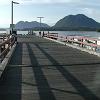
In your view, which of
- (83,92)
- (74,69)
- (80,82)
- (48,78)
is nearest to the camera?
(83,92)

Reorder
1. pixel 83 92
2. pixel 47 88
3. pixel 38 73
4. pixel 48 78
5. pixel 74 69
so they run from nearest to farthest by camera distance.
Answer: pixel 83 92 < pixel 47 88 < pixel 48 78 < pixel 38 73 < pixel 74 69

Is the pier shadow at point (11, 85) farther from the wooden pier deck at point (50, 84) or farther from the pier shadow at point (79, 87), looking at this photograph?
the pier shadow at point (79, 87)

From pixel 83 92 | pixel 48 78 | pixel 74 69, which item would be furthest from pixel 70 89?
pixel 74 69

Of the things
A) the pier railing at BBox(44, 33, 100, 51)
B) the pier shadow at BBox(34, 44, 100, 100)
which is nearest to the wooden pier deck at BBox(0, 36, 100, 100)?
the pier shadow at BBox(34, 44, 100, 100)

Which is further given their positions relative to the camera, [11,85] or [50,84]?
[50,84]

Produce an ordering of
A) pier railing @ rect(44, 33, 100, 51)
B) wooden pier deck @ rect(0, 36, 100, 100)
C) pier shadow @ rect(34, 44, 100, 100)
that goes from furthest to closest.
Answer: pier railing @ rect(44, 33, 100, 51)
wooden pier deck @ rect(0, 36, 100, 100)
pier shadow @ rect(34, 44, 100, 100)

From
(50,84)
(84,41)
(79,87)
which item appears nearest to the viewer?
(79,87)

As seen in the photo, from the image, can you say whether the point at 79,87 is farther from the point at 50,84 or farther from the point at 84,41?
the point at 84,41

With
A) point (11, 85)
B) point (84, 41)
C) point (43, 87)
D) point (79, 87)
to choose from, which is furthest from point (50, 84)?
point (84, 41)

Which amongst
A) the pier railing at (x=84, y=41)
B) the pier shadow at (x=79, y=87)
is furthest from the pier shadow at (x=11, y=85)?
the pier railing at (x=84, y=41)

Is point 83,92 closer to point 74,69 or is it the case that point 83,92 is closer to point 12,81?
point 12,81

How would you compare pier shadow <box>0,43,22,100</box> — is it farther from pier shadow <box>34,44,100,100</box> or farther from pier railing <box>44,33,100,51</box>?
pier railing <box>44,33,100,51</box>

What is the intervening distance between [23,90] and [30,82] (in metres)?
1.26

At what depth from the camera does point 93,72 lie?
42.9ft
